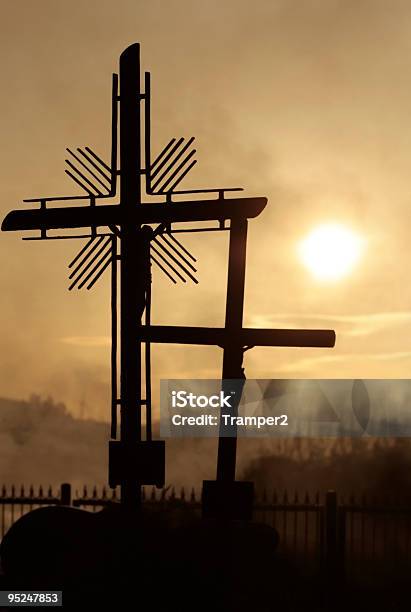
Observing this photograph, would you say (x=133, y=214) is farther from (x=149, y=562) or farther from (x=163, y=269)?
(x=149, y=562)

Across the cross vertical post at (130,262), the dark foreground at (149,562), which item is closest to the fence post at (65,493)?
the dark foreground at (149,562)

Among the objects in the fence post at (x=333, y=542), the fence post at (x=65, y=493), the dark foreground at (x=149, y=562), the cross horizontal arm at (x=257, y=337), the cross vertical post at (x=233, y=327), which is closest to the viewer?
the cross vertical post at (x=233, y=327)

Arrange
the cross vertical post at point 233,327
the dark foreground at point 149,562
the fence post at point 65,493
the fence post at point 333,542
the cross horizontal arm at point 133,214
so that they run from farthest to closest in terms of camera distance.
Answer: the fence post at point 65,493 → the fence post at point 333,542 → the dark foreground at point 149,562 → the cross horizontal arm at point 133,214 → the cross vertical post at point 233,327

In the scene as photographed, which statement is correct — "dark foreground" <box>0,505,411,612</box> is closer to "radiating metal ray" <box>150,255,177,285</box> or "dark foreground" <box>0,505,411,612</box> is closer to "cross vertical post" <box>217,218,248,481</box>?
"cross vertical post" <box>217,218,248,481</box>

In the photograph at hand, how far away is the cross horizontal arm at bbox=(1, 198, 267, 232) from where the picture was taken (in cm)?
1496

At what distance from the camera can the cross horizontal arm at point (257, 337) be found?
1482 cm

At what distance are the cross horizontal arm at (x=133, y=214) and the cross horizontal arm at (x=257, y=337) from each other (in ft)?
5.37

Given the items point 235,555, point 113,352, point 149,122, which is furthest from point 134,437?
point 149,122

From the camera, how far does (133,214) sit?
15.7m

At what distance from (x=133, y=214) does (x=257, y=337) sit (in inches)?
107

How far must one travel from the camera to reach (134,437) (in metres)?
15.4

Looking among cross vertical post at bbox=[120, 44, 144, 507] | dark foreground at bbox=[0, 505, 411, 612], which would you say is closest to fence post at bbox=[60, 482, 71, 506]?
dark foreground at bbox=[0, 505, 411, 612]

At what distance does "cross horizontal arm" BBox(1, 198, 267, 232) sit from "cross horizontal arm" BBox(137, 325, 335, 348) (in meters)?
1.64

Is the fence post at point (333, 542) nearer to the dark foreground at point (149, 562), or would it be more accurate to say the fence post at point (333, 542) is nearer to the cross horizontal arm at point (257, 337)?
the dark foreground at point (149, 562)
